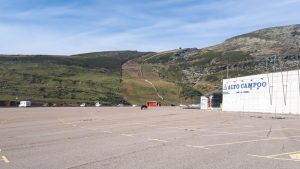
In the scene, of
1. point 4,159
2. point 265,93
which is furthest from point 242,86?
point 4,159

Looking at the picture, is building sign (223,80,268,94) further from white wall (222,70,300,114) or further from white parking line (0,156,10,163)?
white parking line (0,156,10,163)

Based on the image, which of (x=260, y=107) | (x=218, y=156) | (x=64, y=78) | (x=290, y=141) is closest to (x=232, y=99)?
(x=260, y=107)

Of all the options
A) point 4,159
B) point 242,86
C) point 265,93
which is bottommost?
point 4,159

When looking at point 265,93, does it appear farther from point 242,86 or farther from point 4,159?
point 4,159

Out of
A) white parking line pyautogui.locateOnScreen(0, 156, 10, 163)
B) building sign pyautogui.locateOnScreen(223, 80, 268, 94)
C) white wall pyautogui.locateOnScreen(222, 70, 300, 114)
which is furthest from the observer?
building sign pyautogui.locateOnScreen(223, 80, 268, 94)

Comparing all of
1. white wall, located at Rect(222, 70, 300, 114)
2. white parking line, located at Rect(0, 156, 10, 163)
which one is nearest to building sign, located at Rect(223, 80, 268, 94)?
white wall, located at Rect(222, 70, 300, 114)

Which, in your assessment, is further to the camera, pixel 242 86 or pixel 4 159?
pixel 242 86

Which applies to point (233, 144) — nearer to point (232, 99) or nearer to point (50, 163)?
point (50, 163)

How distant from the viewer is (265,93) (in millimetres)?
69938

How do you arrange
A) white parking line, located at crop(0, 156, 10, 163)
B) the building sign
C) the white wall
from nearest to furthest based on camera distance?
1. white parking line, located at crop(0, 156, 10, 163)
2. the white wall
3. the building sign

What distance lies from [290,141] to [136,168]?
34.0 ft

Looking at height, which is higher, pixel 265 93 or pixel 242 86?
pixel 242 86

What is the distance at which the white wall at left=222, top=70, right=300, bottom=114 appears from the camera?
207 feet

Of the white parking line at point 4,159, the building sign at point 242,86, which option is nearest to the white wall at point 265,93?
the building sign at point 242,86
